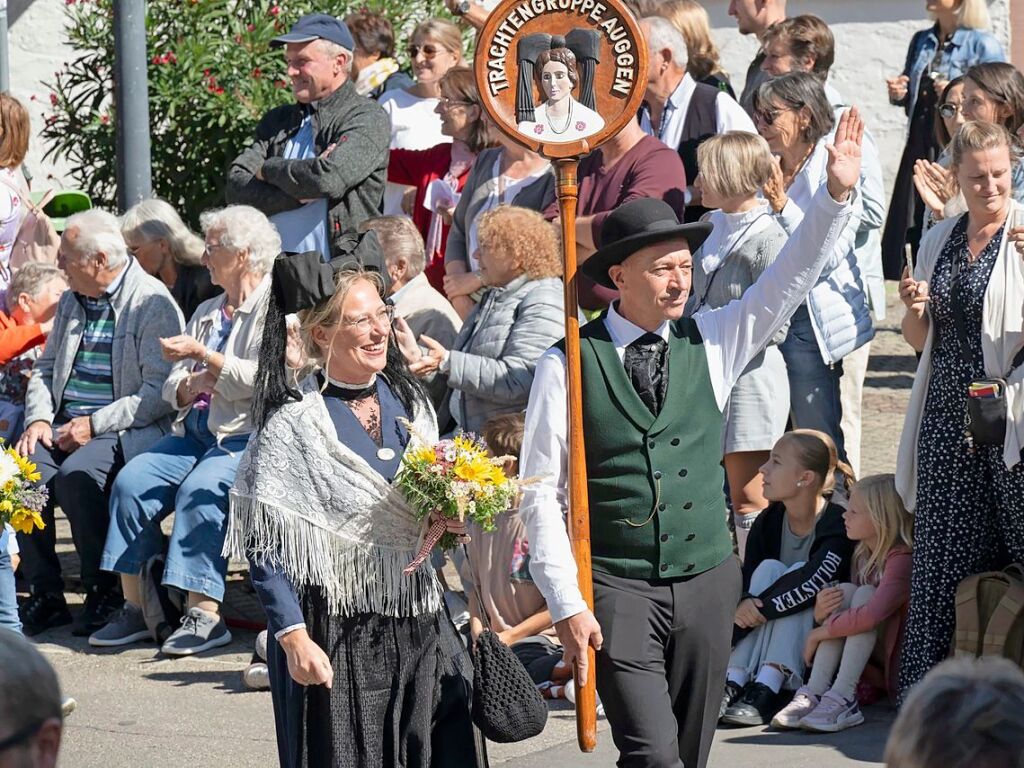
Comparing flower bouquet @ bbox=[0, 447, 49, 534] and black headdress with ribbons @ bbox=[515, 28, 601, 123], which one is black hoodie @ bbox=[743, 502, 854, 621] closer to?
black headdress with ribbons @ bbox=[515, 28, 601, 123]

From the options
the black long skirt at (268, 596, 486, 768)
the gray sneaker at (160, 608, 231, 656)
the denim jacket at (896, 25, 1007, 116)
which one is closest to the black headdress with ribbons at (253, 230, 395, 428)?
the black long skirt at (268, 596, 486, 768)

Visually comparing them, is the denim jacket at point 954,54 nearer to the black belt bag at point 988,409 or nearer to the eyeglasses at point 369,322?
the black belt bag at point 988,409

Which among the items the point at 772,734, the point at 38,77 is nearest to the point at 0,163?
the point at 772,734

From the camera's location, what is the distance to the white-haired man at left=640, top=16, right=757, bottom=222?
796cm

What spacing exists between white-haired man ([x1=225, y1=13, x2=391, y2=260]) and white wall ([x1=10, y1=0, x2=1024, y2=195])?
25.5 ft

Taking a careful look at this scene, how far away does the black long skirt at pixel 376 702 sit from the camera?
184 inches

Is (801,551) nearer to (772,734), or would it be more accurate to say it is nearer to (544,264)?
(772,734)

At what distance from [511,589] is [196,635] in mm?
1592

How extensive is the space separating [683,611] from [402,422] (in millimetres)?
946

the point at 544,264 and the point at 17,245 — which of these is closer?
the point at 544,264

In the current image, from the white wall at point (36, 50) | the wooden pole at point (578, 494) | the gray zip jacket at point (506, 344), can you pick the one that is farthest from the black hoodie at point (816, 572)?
the white wall at point (36, 50)

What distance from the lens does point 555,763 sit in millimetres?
6113

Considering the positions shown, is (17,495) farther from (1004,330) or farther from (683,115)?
(683,115)

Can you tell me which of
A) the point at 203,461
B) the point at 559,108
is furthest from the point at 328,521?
the point at 203,461
